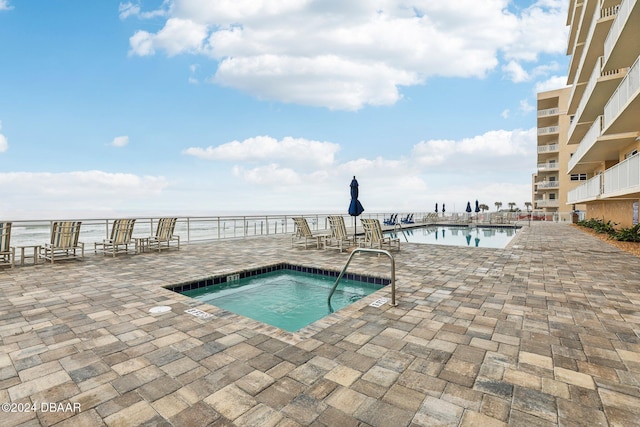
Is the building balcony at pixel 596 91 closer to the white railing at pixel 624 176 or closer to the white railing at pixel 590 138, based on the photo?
the white railing at pixel 590 138

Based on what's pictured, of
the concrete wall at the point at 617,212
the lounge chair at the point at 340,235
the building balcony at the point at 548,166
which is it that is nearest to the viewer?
Answer: the lounge chair at the point at 340,235

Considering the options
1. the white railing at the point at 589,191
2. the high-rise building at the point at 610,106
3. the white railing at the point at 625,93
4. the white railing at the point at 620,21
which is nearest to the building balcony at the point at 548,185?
the high-rise building at the point at 610,106

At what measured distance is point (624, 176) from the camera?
967 cm

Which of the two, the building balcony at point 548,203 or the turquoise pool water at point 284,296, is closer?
the turquoise pool water at point 284,296

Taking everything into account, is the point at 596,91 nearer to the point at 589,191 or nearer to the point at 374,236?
the point at 589,191

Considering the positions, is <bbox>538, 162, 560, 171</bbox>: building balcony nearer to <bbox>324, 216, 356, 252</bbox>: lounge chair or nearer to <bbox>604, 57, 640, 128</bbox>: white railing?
<bbox>604, 57, 640, 128</bbox>: white railing

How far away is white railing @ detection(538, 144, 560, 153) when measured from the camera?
31.4 metres

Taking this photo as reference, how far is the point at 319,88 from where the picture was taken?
55.2ft

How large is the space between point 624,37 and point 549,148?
2636cm

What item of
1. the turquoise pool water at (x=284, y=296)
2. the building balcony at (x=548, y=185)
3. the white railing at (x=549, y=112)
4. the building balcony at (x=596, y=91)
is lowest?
the turquoise pool water at (x=284, y=296)

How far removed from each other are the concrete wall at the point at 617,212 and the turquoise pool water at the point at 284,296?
16.6 metres

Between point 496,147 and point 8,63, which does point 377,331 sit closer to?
point 8,63

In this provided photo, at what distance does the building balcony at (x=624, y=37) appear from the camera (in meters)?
8.69

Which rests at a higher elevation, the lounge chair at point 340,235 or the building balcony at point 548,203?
the building balcony at point 548,203
